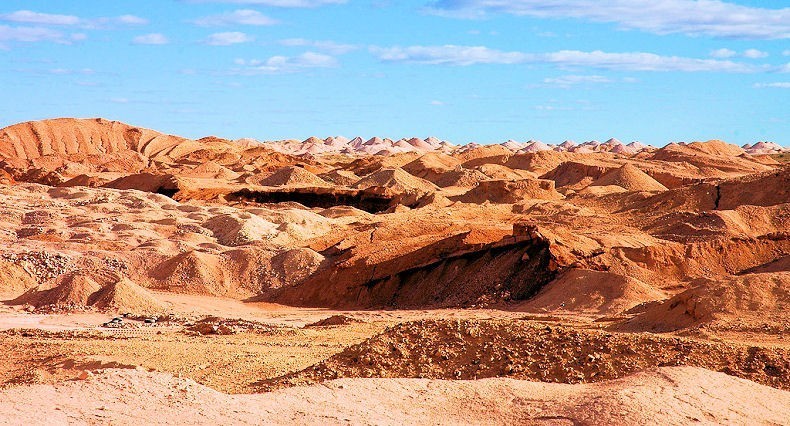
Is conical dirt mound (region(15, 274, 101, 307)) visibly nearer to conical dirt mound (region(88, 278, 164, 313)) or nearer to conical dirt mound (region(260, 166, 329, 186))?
conical dirt mound (region(88, 278, 164, 313))

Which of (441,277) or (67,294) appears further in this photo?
(441,277)

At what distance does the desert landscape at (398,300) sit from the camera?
10.6 metres

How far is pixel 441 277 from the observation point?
27219mm

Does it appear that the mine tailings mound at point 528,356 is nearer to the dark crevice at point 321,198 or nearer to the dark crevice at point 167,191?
the dark crevice at point 321,198

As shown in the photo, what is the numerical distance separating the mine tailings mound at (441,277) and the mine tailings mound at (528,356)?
12.1 meters

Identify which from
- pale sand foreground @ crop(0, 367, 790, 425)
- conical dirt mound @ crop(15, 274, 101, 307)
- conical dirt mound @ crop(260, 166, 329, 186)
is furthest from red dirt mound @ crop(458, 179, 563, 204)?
pale sand foreground @ crop(0, 367, 790, 425)

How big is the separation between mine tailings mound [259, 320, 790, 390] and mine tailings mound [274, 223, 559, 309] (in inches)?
477

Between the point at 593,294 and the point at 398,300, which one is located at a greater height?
the point at 593,294

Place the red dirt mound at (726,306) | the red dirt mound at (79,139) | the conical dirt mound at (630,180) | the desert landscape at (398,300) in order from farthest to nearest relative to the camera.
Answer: the red dirt mound at (79,139) → the conical dirt mound at (630,180) → the red dirt mound at (726,306) → the desert landscape at (398,300)

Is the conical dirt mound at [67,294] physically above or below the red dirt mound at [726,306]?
below

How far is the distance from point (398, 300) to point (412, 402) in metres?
16.4

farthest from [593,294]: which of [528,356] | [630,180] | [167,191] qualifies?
[167,191]

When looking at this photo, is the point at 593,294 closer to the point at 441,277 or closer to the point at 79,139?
the point at 441,277

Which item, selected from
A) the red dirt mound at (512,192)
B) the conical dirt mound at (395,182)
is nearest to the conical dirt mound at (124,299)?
the red dirt mound at (512,192)
